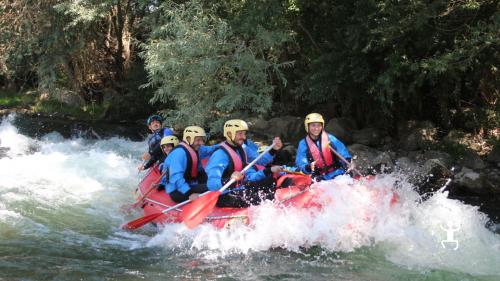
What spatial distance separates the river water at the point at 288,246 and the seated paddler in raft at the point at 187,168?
506 mm

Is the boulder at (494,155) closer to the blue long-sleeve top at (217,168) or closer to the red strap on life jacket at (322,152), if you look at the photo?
the red strap on life jacket at (322,152)

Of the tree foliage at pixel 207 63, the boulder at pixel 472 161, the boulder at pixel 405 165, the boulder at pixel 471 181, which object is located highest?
the tree foliage at pixel 207 63

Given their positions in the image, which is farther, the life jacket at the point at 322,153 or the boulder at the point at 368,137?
the boulder at the point at 368,137

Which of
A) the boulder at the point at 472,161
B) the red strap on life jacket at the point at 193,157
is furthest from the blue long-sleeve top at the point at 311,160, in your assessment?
the boulder at the point at 472,161

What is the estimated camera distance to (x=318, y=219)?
20.8ft

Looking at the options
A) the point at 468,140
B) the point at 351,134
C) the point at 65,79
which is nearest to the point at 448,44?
the point at 468,140

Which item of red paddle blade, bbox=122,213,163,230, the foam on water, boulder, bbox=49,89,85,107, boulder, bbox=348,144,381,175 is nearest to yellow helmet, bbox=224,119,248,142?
the foam on water

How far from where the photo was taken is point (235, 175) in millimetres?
6730

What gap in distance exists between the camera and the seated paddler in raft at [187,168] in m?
7.29

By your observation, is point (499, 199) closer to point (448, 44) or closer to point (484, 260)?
point (448, 44)

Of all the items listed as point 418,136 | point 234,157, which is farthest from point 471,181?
point 234,157

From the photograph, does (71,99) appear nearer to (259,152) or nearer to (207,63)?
(207,63)

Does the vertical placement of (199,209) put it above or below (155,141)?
below

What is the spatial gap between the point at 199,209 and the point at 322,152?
6.82 feet
